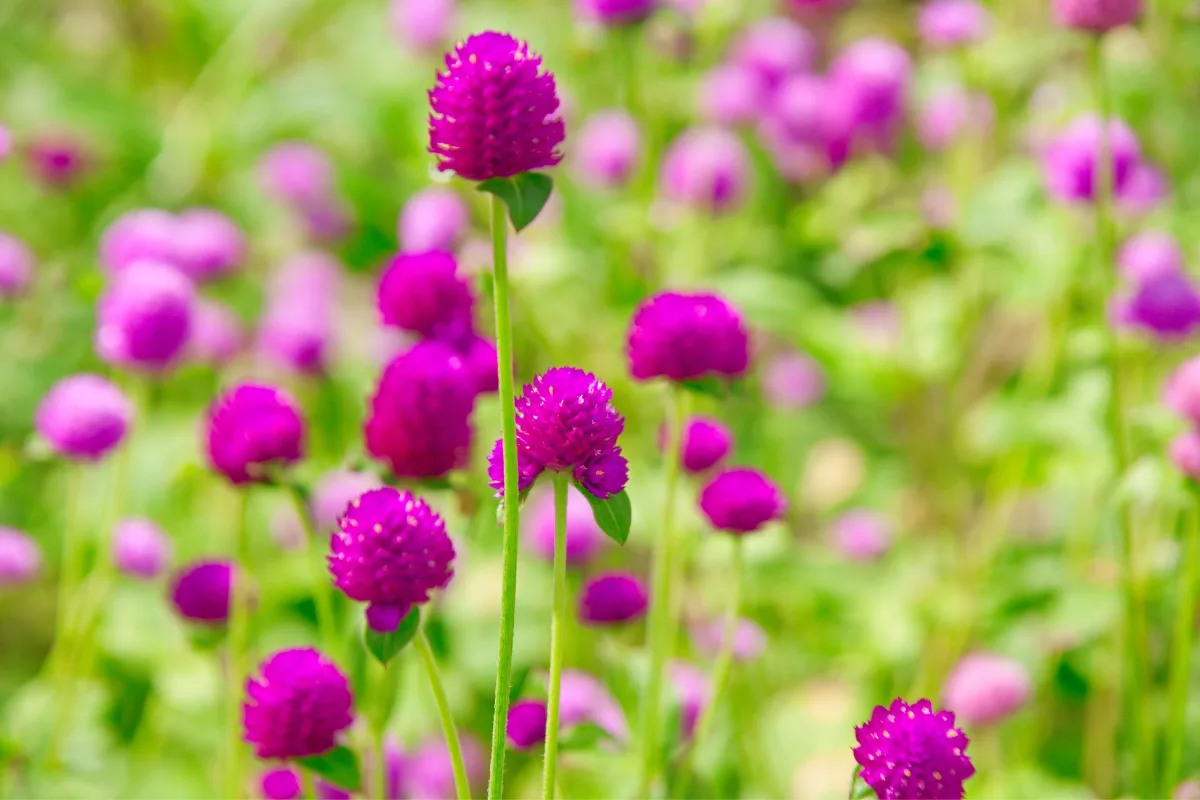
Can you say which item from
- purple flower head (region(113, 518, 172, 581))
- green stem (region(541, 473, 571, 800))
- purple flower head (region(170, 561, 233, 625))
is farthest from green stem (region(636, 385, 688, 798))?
purple flower head (region(113, 518, 172, 581))

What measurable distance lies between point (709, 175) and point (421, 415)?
1.13 m

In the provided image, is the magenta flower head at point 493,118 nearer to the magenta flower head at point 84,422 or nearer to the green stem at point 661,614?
the green stem at point 661,614

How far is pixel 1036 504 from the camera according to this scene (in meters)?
2.85

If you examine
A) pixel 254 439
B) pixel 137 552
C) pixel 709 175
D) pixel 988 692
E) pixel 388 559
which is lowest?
pixel 388 559

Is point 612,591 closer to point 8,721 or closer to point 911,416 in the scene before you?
point 8,721

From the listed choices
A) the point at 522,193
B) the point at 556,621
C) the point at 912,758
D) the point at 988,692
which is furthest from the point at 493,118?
the point at 988,692

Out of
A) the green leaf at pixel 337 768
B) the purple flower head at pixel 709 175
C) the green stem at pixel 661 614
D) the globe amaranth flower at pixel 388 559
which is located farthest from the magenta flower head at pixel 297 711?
the purple flower head at pixel 709 175

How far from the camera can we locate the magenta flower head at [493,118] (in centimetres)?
75

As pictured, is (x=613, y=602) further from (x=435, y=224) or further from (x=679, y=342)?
(x=435, y=224)

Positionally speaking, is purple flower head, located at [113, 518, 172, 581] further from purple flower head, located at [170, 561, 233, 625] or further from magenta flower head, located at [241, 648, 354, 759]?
magenta flower head, located at [241, 648, 354, 759]

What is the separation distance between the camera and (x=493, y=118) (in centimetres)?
76

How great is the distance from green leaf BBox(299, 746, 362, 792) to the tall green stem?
24 centimetres

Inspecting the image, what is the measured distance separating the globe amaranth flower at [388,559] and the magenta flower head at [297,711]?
164 millimetres

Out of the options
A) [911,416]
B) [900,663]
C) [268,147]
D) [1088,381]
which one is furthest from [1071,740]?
[268,147]
